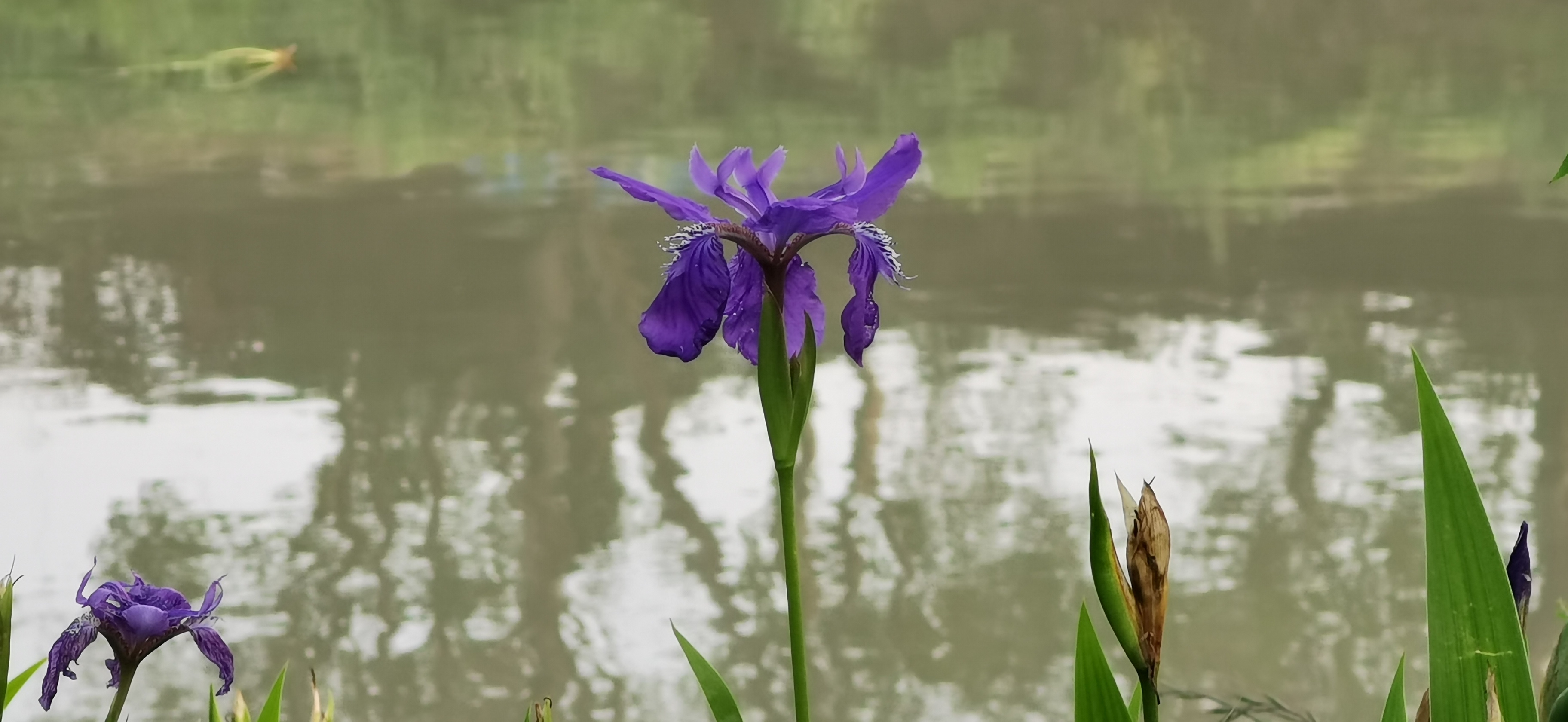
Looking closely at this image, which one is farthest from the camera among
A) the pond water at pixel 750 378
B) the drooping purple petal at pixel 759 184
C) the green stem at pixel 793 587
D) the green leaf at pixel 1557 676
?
the pond water at pixel 750 378

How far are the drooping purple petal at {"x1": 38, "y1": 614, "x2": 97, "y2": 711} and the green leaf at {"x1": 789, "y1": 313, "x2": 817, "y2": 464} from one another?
347 mm

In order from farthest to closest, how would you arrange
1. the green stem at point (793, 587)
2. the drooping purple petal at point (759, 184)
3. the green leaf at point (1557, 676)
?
the drooping purple petal at point (759, 184), the green stem at point (793, 587), the green leaf at point (1557, 676)

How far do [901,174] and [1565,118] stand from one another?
3464 millimetres

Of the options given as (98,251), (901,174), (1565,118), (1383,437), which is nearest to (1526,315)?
(1383,437)

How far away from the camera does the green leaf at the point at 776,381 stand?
487mm

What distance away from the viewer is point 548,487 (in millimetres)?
1887

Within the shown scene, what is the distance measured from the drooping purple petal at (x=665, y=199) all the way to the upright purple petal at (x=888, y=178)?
0.06 meters

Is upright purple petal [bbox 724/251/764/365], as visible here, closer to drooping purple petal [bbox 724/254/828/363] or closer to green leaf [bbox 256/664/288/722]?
drooping purple petal [bbox 724/254/828/363]

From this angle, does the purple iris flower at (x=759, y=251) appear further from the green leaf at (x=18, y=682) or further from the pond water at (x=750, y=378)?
the pond water at (x=750, y=378)

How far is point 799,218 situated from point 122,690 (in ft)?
1.07

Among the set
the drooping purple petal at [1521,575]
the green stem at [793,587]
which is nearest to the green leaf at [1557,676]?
the drooping purple petal at [1521,575]

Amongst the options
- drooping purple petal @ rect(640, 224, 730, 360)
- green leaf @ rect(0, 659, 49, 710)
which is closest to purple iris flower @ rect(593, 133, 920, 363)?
drooping purple petal @ rect(640, 224, 730, 360)

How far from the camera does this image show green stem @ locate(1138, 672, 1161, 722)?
0.41 metres

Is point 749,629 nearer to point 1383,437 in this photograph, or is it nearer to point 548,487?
point 548,487
